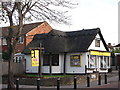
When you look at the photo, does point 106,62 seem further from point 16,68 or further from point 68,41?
point 16,68

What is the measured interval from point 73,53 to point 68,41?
2.08 metres

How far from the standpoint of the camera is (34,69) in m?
28.9

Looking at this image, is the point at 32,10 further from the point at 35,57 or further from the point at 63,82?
the point at 63,82

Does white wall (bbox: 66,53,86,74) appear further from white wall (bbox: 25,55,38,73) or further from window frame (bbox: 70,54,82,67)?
white wall (bbox: 25,55,38,73)

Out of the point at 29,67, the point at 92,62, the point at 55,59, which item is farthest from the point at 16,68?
the point at 92,62

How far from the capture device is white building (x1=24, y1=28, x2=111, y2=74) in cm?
2656

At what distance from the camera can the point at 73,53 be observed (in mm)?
27188

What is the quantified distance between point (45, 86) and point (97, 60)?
390 inches

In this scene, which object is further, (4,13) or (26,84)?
(26,84)

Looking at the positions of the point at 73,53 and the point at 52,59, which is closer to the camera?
the point at 73,53

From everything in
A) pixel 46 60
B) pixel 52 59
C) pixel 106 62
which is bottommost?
pixel 106 62

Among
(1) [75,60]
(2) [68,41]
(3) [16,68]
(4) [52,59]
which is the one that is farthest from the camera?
(3) [16,68]

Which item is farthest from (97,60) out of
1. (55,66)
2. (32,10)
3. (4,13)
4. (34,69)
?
(4,13)

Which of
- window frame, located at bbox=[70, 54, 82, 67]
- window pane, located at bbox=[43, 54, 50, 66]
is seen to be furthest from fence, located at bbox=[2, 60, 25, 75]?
window frame, located at bbox=[70, 54, 82, 67]
